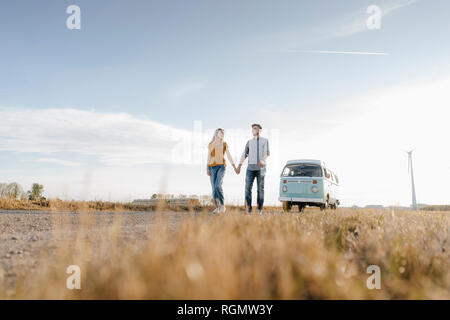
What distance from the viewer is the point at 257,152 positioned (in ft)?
29.0

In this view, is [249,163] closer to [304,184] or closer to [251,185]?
[251,185]

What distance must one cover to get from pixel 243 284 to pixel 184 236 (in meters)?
1.48

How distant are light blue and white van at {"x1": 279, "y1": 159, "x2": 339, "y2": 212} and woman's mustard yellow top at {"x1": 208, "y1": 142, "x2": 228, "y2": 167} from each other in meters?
4.70

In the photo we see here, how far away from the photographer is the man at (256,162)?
8.78 m

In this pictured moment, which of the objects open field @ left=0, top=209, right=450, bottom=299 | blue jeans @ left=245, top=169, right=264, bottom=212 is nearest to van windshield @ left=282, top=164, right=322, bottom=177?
blue jeans @ left=245, top=169, right=264, bottom=212

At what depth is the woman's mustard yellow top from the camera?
8.30 m

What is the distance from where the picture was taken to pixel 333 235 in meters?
4.25

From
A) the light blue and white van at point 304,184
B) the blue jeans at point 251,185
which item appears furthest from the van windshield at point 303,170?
the blue jeans at point 251,185

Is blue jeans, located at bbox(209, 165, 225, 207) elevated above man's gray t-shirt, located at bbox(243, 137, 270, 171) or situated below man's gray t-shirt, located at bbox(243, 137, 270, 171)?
below

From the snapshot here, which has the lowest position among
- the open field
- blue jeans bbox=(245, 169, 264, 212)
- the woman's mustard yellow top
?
A: the open field

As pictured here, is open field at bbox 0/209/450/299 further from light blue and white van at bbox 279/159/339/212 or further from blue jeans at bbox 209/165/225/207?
light blue and white van at bbox 279/159/339/212
